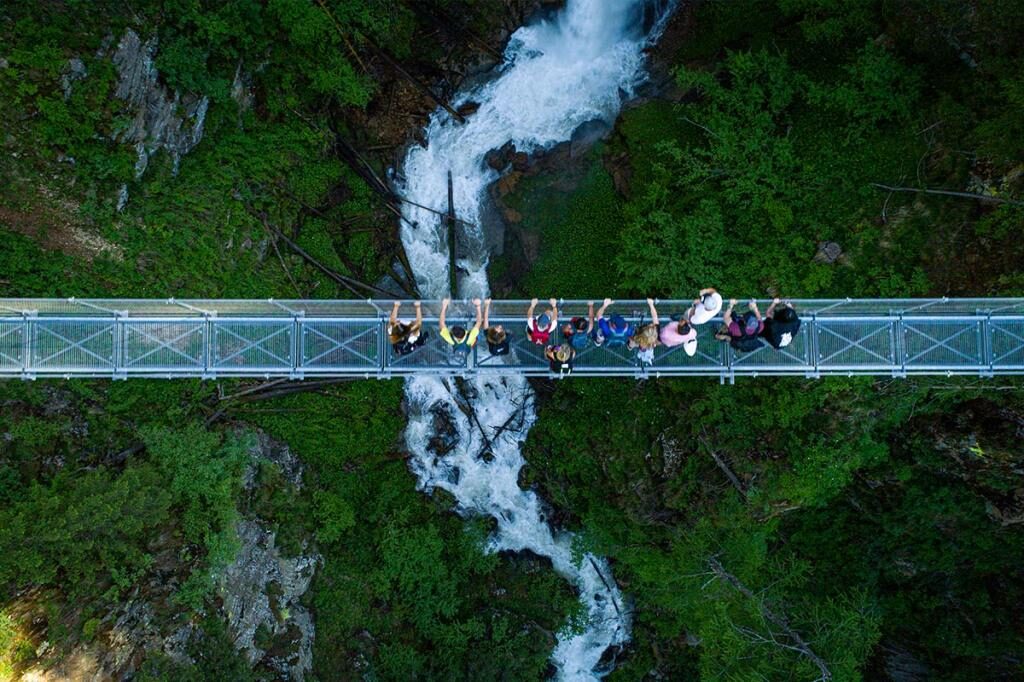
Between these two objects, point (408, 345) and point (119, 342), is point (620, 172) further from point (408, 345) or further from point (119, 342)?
point (119, 342)

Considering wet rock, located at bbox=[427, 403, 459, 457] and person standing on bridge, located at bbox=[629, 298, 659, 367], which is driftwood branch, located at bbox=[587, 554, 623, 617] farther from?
person standing on bridge, located at bbox=[629, 298, 659, 367]

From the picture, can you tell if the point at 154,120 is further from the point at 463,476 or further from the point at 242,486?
the point at 463,476

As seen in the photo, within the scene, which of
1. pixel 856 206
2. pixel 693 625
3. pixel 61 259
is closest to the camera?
pixel 61 259

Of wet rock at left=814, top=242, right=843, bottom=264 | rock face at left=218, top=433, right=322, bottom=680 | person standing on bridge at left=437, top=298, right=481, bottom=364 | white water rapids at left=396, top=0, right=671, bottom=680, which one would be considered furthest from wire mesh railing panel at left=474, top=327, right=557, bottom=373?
wet rock at left=814, top=242, right=843, bottom=264

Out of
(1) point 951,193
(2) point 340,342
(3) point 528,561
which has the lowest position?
(3) point 528,561

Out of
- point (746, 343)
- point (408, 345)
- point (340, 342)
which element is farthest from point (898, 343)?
point (340, 342)

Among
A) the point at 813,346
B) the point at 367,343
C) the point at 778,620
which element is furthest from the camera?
the point at 778,620

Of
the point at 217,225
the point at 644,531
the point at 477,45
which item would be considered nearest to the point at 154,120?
the point at 217,225
